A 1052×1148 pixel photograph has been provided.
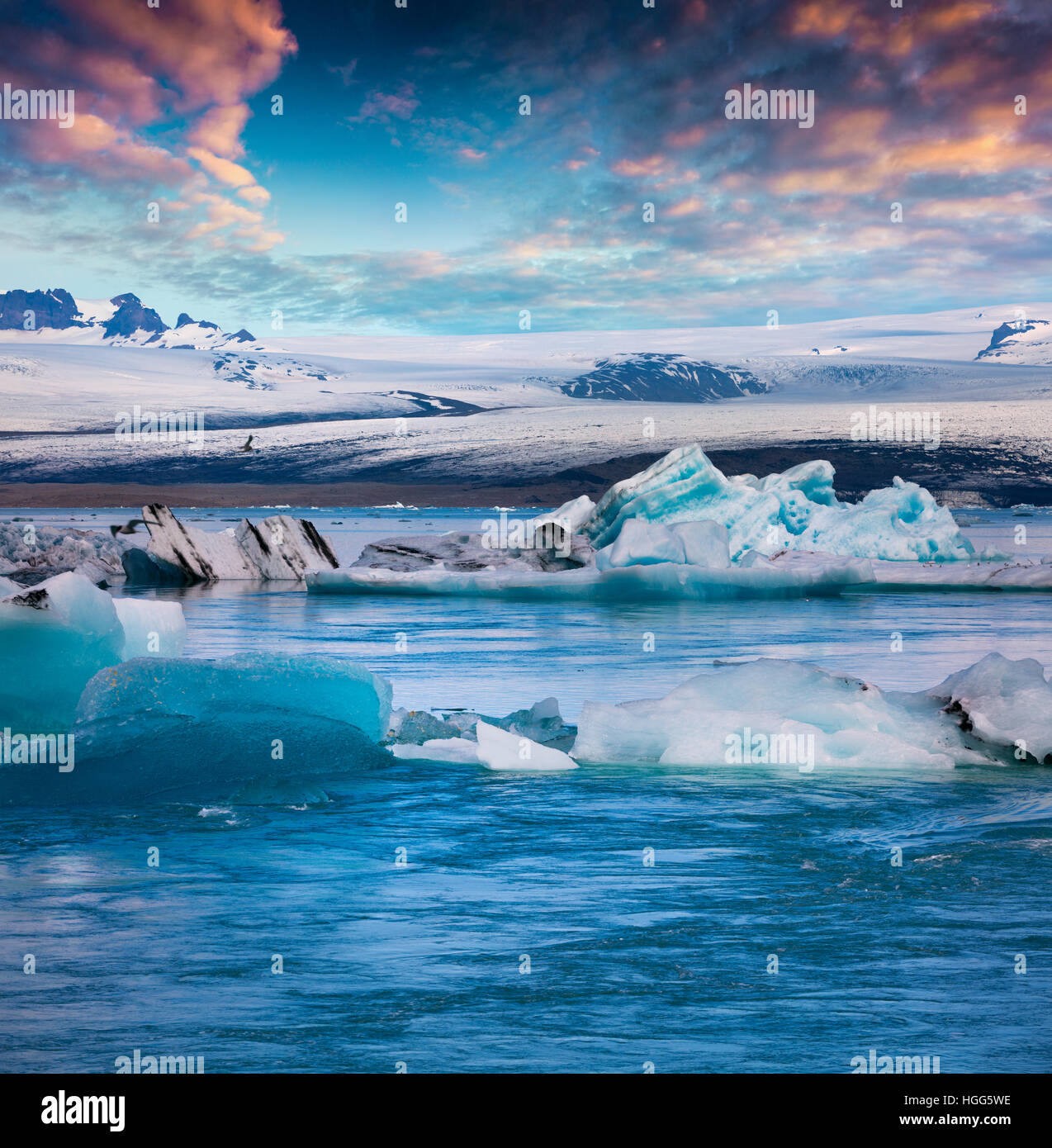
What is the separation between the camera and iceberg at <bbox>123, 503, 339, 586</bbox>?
87.9 feet

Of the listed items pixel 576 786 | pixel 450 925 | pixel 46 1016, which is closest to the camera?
pixel 46 1016

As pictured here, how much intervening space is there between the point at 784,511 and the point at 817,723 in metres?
22.7

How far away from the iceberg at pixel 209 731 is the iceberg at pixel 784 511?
61.4 feet

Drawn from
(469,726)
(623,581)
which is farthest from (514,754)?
(623,581)

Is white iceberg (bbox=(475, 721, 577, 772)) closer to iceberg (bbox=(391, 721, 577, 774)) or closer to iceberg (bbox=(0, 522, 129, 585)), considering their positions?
iceberg (bbox=(391, 721, 577, 774))

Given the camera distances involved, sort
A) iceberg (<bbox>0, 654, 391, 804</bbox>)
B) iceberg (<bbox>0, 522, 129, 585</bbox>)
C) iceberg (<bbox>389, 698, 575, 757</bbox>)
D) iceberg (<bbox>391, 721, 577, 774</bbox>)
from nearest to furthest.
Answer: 1. iceberg (<bbox>0, 654, 391, 804</bbox>)
2. iceberg (<bbox>391, 721, 577, 774</bbox>)
3. iceberg (<bbox>389, 698, 575, 757</bbox>)
4. iceberg (<bbox>0, 522, 129, 585</bbox>)

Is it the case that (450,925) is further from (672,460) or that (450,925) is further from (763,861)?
(672,460)

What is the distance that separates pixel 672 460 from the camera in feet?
87.5

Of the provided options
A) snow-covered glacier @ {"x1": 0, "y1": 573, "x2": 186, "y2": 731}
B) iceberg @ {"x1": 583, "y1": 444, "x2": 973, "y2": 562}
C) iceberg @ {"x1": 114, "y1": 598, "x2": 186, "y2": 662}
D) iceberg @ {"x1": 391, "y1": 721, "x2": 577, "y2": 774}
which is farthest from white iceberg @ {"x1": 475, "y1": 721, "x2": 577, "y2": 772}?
iceberg @ {"x1": 583, "y1": 444, "x2": 973, "y2": 562}

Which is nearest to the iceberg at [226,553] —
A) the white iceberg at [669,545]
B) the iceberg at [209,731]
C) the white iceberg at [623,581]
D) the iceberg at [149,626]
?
the white iceberg at [623,581]

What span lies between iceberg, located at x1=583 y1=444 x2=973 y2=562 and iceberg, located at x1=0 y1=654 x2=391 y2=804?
18.7 metres

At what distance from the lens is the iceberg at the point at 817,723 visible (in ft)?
24.6
